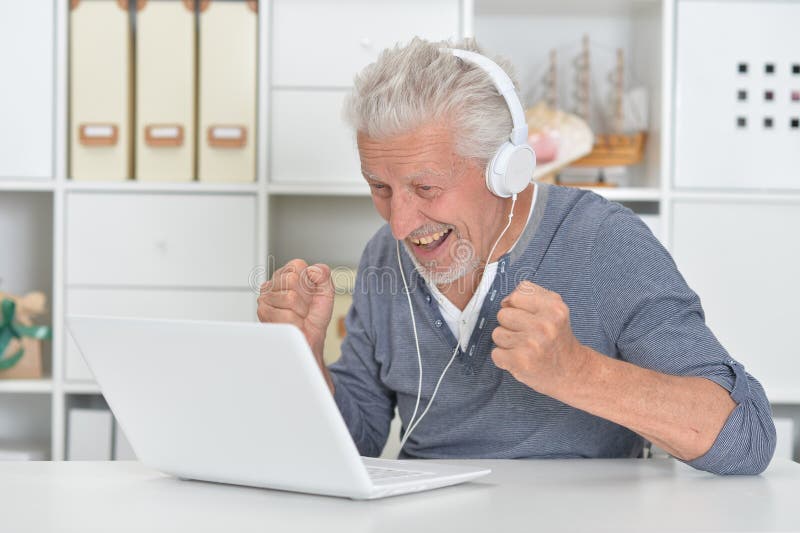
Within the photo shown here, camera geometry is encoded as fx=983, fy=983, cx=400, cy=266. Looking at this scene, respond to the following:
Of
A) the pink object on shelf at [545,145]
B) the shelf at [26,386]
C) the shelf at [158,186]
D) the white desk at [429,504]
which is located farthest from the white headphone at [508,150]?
the shelf at [26,386]

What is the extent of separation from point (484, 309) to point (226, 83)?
102 centimetres

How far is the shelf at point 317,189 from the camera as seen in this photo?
206 centimetres

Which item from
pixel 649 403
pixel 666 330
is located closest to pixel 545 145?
pixel 666 330

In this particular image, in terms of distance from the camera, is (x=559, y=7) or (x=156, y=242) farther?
(x=559, y=7)

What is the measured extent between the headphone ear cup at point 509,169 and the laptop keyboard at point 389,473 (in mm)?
394

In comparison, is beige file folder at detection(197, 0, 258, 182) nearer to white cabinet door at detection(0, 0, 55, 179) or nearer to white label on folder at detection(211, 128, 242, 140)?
white label on folder at detection(211, 128, 242, 140)

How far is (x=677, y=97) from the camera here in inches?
81.7

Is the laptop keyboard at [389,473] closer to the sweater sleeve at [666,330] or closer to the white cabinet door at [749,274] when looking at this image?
the sweater sleeve at [666,330]

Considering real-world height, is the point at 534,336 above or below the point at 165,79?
below

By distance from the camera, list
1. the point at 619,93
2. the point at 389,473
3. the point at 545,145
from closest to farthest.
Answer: the point at 389,473, the point at 545,145, the point at 619,93

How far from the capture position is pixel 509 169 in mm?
1171

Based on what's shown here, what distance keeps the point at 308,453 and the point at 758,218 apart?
1.56 m

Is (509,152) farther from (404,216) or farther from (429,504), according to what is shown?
(429,504)

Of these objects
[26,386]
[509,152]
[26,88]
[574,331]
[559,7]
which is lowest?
[26,386]
